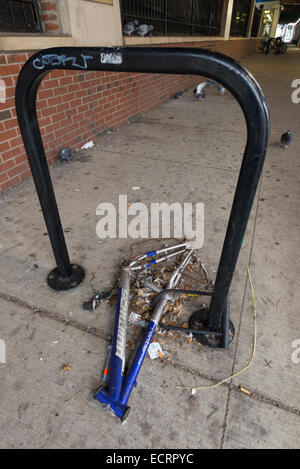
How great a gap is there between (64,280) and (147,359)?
760 mm

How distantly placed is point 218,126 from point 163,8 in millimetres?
3000

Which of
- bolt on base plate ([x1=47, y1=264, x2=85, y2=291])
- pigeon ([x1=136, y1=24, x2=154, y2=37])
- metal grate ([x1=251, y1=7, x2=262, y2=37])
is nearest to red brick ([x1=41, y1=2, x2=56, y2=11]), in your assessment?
pigeon ([x1=136, y1=24, x2=154, y2=37])

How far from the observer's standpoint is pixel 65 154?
339cm

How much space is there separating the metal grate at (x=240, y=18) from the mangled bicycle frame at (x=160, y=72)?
1393cm

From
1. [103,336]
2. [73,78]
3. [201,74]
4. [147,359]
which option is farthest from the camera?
Answer: [73,78]

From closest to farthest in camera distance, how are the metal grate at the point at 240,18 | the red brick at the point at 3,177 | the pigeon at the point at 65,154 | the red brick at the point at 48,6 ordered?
1. the red brick at the point at 3,177
2. the red brick at the point at 48,6
3. the pigeon at the point at 65,154
4. the metal grate at the point at 240,18

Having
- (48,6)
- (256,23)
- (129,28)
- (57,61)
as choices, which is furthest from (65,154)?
Answer: (256,23)

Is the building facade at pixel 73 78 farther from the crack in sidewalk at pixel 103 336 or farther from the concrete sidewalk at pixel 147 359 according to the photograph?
the crack in sidewalk at pixel 103 336

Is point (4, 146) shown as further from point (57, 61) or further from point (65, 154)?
point (57, 61)

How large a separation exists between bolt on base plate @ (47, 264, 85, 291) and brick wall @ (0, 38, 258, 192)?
1.43 meters

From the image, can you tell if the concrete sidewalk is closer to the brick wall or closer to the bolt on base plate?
the bolt on base plate

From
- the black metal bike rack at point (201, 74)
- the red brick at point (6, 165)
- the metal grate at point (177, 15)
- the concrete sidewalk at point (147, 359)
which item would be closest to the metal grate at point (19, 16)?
the red brick at point (6, 165)

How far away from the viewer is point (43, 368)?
4.55ft

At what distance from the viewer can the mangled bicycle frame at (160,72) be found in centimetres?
88
